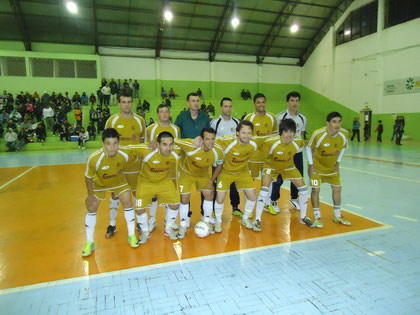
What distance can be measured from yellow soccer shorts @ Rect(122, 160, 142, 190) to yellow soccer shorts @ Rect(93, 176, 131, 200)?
34 cm

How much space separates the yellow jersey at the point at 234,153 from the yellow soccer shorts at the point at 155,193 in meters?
1.04

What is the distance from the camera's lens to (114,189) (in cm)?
419

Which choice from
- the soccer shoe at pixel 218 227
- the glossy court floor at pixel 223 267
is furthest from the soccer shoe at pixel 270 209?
the soccer shoe at pixel 218 227

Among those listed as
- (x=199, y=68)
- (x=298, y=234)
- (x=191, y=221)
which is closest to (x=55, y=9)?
(x=199, y=68)

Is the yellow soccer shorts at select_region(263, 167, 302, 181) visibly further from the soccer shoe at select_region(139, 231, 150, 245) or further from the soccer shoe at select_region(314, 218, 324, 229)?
the soccer shoe at select_region(139, 231, 150, 245)

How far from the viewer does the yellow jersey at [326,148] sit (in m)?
4.86

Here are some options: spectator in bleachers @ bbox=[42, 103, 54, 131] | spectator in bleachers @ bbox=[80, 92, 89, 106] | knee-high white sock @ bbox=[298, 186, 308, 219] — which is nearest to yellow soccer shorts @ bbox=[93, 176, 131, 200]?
knee-high white sock @ bbox=[298, 186, 308, 219]

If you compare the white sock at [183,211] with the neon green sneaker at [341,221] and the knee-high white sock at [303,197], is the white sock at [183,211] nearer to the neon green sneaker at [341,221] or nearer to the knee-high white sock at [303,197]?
the knee-high white sock at [303,197]

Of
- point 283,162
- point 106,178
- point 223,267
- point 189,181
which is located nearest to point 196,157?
point 189,181

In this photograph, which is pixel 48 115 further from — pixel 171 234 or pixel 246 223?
pixel 246 223

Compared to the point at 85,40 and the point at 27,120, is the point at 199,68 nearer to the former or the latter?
the point at 85,40

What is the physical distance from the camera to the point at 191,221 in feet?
17.0

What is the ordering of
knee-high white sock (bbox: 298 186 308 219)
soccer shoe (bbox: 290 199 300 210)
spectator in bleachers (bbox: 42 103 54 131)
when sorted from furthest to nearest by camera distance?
1. spectator in bleachers (bbox: 42 103 54 131)
2. soccer shoe (bbox: 290 199 300 210)
3. knee-high white sock (bbox: 298 186 308 219)

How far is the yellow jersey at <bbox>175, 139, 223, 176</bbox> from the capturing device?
14.5 ft
